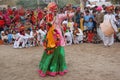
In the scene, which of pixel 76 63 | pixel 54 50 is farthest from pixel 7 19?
pixel 54 50

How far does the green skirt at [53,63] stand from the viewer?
20.2 ft

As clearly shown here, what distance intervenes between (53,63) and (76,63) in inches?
51.4

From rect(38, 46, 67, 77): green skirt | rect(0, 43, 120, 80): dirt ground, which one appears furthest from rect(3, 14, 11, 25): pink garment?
rect(38, 46, 67, 77): green skirt

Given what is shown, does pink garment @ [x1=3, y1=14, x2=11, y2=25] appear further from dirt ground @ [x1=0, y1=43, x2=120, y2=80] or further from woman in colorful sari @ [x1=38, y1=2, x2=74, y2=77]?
woman in colorful sari @ [x1=38, y1=2, x2=74, y2=77]

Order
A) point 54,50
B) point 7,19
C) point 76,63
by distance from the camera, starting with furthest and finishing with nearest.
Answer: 1. point 7,19
2. point 76,63
3. point 54,50

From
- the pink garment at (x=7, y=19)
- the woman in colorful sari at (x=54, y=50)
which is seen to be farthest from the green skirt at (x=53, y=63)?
the pink garment at (x=7, y=19)

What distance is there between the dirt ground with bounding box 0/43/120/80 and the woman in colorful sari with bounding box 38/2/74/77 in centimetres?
17

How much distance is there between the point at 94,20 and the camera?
11102 mm

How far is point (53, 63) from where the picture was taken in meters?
6.16

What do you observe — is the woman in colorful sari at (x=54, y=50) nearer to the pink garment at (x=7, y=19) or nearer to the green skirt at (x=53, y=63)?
the green skirt at (x=53, y=63)

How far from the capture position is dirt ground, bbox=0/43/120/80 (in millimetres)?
6188

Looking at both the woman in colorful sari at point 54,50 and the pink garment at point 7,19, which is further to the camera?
the pink garment at point 7,19

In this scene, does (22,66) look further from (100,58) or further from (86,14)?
(86,14)

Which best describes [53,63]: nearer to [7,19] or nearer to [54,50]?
[54,50]
